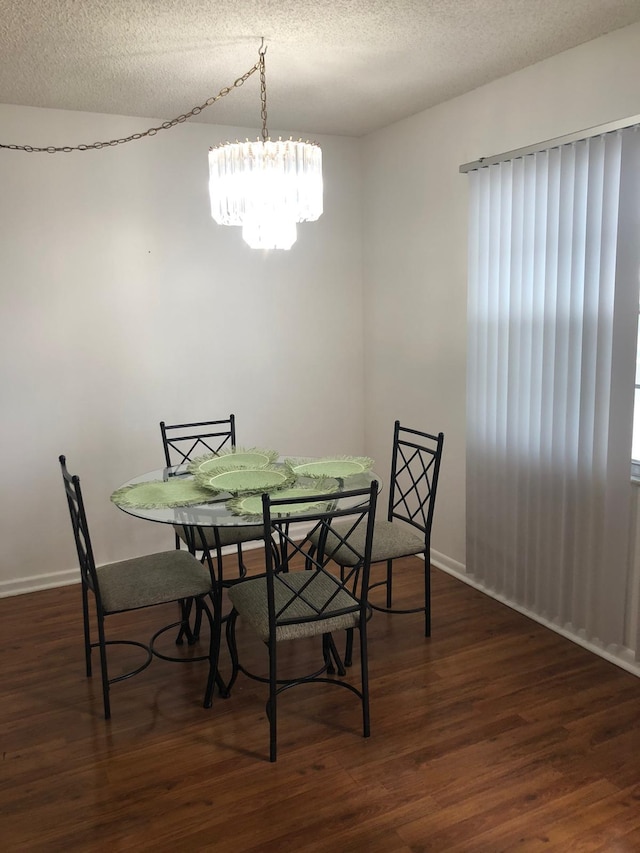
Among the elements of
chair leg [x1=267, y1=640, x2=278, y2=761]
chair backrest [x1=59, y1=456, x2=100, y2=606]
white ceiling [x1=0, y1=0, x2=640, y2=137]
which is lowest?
chair leg [x1=267, y1=640, x2=278, y2=761]

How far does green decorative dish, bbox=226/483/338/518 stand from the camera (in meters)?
2.56

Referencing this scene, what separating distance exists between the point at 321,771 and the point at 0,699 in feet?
4.49

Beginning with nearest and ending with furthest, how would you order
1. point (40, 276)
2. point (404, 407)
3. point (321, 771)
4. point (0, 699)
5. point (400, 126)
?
point (321, 771) < point (0, 699) < point (40, 276) < point (400, 126) < point (404, 407)

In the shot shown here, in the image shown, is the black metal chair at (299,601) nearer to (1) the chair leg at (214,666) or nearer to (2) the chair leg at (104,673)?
(1) the chair leg at (214,666)

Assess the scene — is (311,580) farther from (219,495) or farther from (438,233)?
(438,233)

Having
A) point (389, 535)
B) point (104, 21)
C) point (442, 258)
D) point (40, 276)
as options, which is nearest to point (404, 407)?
point (442, 258)

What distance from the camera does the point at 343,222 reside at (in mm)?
4488

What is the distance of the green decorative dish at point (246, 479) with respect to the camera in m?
2.84

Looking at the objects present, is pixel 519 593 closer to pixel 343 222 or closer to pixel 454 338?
pixel 454 338

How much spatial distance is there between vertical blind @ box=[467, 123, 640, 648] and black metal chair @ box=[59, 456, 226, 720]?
153 cm

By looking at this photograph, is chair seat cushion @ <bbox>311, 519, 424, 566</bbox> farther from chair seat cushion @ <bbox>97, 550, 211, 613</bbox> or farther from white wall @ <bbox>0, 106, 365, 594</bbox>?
white wall @ <bbox>0, 106, 365, 594</bbox>

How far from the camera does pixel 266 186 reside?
8.26ft

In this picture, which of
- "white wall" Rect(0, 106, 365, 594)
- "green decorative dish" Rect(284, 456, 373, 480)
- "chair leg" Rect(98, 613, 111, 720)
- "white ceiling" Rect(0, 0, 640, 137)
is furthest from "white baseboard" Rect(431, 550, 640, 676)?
"white ceiling" Rect(0, 0, 640, 137)

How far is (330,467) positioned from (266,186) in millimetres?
1246
